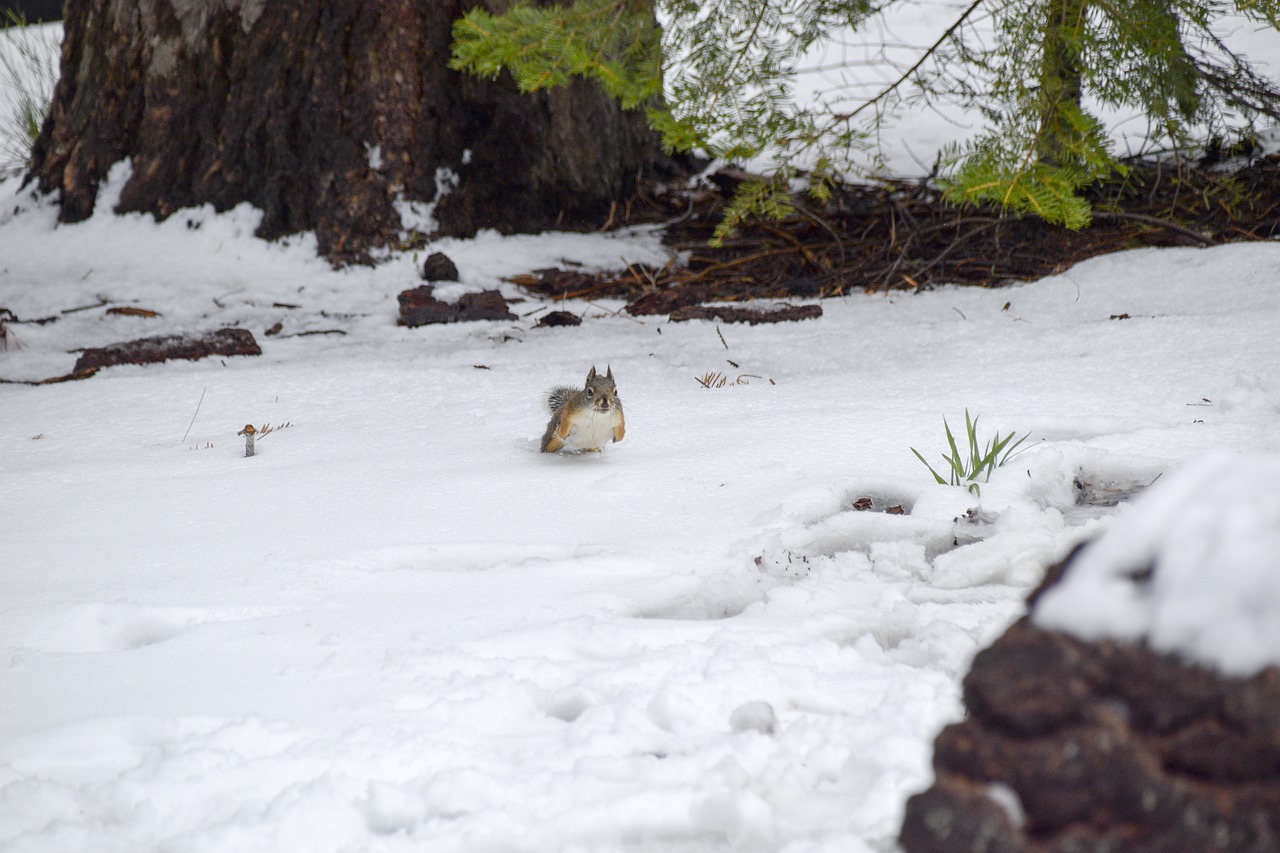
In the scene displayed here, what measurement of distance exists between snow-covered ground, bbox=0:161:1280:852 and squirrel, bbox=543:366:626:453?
79 mm

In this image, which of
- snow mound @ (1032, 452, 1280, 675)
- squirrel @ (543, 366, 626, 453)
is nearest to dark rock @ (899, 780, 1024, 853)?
snow mound @ (1032, 452, 1280, 675)

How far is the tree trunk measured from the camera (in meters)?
5.01

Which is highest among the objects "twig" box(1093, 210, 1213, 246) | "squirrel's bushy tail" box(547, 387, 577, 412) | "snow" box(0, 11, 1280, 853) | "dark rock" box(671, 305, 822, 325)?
"twig" box(1093, 210, 1213, 246)

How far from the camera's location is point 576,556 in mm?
A: 2139

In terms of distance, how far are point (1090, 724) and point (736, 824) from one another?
0.57 meters

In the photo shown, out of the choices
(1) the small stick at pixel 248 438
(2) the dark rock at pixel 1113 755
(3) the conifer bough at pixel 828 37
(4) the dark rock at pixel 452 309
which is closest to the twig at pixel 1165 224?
(3) the conifer bough at pixel 828 37

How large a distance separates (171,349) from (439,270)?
130 cm

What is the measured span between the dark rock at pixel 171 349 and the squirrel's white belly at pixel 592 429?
2.03 meters

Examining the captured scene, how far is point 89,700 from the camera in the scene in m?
1.52

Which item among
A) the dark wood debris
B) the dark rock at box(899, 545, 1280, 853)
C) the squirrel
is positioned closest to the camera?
the dark rock at box(899, 545, 1280, 853)

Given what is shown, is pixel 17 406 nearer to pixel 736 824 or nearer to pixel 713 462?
pixel 713 462

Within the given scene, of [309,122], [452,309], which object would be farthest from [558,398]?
[309,122]

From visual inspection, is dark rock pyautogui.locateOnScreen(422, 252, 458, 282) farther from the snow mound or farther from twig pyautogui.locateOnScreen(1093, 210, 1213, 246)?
the snow mound

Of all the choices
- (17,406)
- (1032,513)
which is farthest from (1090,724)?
(17,406)
